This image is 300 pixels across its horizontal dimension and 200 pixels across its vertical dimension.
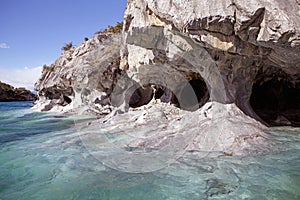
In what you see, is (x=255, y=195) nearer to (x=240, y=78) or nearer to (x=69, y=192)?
(x=69, y=192)

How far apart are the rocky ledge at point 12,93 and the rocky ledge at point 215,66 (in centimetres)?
5286

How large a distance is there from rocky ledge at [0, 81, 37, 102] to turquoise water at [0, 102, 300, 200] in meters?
59.1

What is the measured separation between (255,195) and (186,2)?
6040 millimetres

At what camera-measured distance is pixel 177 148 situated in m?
7.50

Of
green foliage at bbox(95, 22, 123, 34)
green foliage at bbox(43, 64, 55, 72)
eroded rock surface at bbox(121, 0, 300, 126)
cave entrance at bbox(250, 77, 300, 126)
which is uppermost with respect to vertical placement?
green foliage at bbox(95, 22, 123, 34)

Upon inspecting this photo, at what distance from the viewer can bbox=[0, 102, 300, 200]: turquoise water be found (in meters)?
4.68

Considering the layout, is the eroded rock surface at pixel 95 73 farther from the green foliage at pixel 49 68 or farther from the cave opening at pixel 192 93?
the green foliage at pixel 49 68

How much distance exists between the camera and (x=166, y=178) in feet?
18.1

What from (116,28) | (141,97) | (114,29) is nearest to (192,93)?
(141,97)

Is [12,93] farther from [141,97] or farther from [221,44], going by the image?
[221,44]

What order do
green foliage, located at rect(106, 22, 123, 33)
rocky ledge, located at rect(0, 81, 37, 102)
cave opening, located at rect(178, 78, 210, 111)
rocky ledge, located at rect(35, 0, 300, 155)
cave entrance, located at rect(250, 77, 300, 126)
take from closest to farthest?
rocky ledge, located at rect(35, 0, 300, 155) → cave opening, located at rect(178, 78, 210, 111) → cave entrance, located at rect(250, 77, 300, 126) → green foliage, located at rect(106, 22, 123, 33) → rocky ledge, located at rect(0, 81, 37, 102)

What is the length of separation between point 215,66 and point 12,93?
64026mm

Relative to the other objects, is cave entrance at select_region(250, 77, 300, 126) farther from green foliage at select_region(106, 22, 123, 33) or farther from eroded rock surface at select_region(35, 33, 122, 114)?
green foliage at select_region(106, 22, 123, 33)

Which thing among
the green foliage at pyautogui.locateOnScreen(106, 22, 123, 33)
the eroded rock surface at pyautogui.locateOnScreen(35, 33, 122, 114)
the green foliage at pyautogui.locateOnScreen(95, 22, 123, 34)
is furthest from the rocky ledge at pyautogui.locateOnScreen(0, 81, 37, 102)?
the green foliage at pyautogui.locateOnScreen(106, 22, 123, 33)
